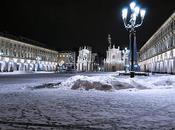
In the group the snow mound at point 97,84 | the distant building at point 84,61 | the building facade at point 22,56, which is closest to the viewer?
the snow mound at point 97,84

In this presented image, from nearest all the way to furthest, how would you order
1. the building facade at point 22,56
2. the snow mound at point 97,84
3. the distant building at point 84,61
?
the snow mound at point 97,84, the building facade at point 22,56, the distant building at point 84,61

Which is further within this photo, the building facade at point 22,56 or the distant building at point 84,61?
the distant building at point 84,61

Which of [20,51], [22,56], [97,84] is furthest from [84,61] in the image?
[97,84]

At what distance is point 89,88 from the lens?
16.4 m

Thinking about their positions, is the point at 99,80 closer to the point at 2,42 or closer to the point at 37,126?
the point at 37,126

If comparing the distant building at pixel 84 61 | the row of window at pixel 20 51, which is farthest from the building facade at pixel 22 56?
the distant building at pixel 84 61

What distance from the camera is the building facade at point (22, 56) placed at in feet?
255

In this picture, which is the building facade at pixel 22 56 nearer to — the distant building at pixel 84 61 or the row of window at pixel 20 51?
the row of window at pixel 20 51

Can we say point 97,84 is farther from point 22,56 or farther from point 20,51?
point 22,56

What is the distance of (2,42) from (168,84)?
62.6 meters

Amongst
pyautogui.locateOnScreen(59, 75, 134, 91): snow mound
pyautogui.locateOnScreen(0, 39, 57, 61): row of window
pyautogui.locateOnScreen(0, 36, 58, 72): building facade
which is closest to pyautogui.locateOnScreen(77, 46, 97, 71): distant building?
pyautogui.locateOnScreen(0, 36, 58, 72): building facade

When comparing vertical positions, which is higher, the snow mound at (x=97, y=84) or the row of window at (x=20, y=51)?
the row of window at (x=20, y=51)

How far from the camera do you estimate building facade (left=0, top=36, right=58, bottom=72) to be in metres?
77.7

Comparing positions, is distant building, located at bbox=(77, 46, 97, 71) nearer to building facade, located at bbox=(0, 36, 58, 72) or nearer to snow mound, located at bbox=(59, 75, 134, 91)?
building facade, located at bbox=(0, 36, 58, 72)
